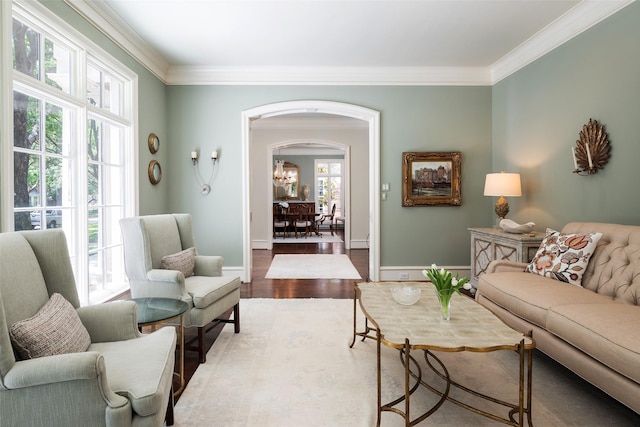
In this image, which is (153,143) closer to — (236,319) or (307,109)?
(307,109)

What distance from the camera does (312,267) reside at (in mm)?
6227

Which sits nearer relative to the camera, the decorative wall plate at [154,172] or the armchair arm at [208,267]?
the armchair arm at [208,267]

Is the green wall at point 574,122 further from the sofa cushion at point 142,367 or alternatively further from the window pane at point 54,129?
the window pane at point 54,129

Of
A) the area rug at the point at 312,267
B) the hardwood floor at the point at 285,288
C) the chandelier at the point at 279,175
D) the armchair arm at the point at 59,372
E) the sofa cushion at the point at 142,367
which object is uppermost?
the chandelier at the point at 279,175

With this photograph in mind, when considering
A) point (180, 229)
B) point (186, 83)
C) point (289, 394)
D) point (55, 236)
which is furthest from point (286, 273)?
point (55, 236)

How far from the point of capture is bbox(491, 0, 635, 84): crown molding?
10.6 ft

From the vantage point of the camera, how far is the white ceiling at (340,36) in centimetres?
337

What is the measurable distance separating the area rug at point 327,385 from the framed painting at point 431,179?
8.51ft

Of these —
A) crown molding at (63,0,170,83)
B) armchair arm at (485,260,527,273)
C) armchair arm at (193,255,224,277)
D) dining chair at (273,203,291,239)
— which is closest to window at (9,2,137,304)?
crown molding at (63,0,170,83)

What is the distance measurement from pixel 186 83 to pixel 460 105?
389 cm

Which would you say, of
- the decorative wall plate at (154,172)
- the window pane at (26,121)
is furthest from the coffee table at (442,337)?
the decorative wall plate at (154,172)

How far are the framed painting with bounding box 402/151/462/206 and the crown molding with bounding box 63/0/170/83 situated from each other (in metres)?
3.50

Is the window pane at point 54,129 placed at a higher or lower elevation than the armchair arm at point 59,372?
higher

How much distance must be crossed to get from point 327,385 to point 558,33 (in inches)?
163
